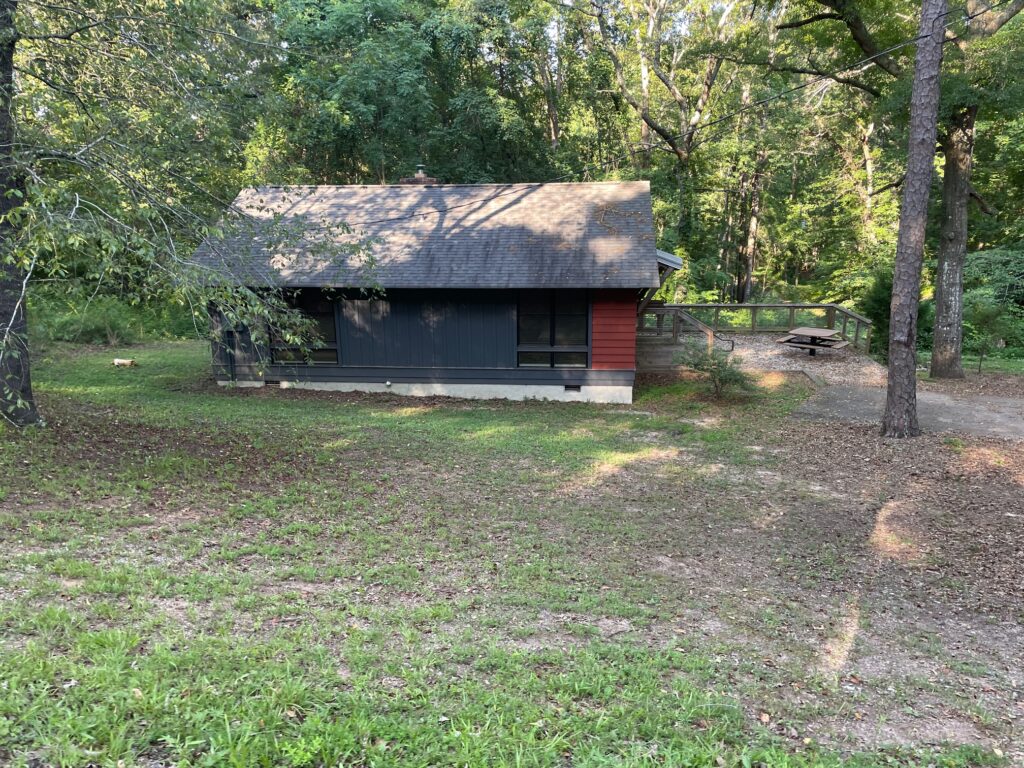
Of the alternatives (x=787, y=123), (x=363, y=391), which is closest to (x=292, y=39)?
(x=363, y=391)

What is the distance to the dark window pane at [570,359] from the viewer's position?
13250 mm

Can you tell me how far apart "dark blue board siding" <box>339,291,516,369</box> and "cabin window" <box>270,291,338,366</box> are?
0.84 feet

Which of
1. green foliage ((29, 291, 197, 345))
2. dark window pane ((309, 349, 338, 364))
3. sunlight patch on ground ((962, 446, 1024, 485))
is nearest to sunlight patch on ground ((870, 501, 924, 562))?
sunlight patch on ground ((962, 446, 1024, 485))

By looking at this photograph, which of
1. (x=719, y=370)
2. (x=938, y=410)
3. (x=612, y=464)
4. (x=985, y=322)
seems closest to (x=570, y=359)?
(x=719, y=370)

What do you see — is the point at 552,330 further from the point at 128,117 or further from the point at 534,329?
the point at 128,117

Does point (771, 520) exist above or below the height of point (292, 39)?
below

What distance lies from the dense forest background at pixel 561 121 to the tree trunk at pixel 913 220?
1.91 metres

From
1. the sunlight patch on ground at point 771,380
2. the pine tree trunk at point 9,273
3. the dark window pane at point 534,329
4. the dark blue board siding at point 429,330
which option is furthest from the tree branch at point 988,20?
the pine tree trunk at point 9,273

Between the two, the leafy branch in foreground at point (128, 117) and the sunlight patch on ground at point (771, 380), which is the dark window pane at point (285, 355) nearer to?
the leafy branch in foreground at point (128, 117)

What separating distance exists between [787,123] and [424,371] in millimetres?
17411

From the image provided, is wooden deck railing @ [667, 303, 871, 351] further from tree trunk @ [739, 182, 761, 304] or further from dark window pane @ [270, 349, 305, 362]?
dark window pane @ [270, 349, 305, 362]

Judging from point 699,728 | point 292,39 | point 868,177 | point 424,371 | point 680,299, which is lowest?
point 699,728

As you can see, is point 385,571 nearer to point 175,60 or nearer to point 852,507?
point 852,507

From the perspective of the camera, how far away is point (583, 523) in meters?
6.30
